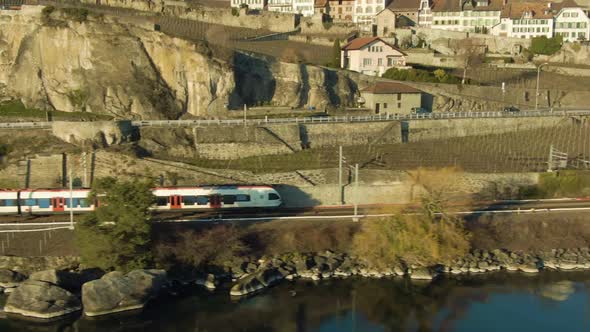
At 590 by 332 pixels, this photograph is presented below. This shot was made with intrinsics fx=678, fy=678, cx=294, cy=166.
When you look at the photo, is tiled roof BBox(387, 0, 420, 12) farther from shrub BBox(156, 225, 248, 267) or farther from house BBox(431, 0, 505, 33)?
shrub BBox(156, 225, 248, 267)

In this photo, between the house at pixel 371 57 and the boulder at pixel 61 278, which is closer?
the boulder at pixel 61 278

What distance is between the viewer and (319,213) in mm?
27500

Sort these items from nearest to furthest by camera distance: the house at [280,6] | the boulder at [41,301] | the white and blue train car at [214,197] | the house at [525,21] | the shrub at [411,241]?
the boulder at [41,301] → the shrub at [411,241] → the white and blue train car at [214,197] → the house at [525,21] → the house at [280,6]

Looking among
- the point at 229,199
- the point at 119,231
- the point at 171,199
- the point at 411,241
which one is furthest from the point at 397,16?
the point at 119,231

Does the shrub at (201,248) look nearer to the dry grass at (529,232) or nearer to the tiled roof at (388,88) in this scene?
the dry grass at (529,232)

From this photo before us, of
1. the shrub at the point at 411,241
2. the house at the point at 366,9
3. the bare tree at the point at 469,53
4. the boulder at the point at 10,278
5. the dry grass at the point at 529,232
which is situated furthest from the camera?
the house at the point at 366,9

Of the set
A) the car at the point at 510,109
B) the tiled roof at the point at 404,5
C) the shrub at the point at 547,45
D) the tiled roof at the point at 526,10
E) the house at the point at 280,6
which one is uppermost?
the house at the point at 280,6

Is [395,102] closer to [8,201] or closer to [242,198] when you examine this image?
[242,198]

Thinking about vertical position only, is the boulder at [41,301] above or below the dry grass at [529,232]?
below

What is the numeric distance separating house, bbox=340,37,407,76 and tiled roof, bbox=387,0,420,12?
12.9 meters

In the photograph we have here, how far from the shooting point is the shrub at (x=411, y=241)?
24047 millimetres

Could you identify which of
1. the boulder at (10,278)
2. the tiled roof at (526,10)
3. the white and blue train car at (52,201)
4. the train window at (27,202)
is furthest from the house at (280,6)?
the boulder at (10,278)

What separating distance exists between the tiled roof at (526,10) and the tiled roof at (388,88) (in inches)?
729

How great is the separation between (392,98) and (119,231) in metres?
20.0
